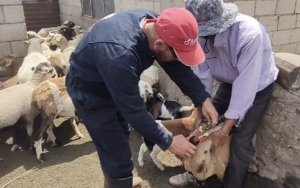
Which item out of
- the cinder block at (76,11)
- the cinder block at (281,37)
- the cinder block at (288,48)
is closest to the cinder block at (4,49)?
the cinder block at (76,11)

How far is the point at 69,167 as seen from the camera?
12.1ft

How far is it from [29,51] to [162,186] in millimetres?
3968

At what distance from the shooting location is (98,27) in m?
1.91

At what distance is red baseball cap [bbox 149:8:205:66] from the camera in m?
1.70

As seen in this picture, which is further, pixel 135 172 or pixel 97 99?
pixel 135 172

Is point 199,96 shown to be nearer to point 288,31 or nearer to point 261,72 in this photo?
point 261,72

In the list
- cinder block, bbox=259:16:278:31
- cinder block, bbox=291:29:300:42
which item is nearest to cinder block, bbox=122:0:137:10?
cinder block, bbox=259:16:278:31

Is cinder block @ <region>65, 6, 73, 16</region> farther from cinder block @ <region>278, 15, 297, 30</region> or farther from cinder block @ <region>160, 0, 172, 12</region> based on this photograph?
cinder block @ <region>278, 15, 297, 30</region>

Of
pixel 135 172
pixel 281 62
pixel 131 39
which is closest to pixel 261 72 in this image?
pixel 281 62

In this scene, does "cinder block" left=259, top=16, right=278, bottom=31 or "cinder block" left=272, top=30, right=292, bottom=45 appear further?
"cinder block" left=272, top=30, right=292, bottom=45

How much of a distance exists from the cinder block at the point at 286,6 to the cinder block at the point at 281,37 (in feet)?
1.19

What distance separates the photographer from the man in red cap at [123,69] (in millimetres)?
1717

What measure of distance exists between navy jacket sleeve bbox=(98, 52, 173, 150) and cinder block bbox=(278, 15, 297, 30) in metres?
4.58

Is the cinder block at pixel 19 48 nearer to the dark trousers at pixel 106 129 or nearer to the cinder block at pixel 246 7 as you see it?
the cinder block at pixel 246 7
